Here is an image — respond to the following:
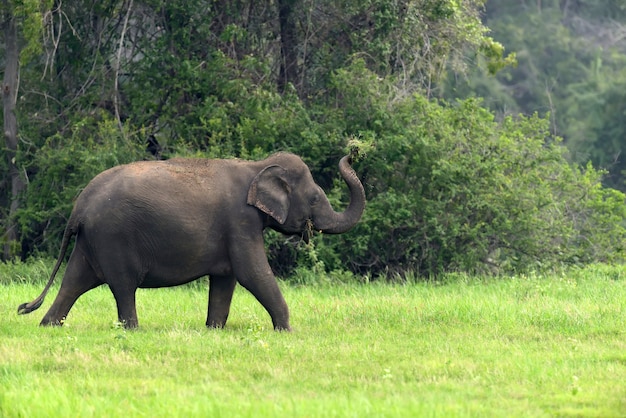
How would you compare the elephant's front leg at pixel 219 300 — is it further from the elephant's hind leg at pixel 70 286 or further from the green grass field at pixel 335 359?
the elephant's hind leg at pixel 70 286

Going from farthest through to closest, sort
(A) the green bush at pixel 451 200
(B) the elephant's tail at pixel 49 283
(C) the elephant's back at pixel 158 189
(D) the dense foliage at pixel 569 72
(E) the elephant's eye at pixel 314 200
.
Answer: (D) the dense foliage at pixel 569 72
(A) the green bush at pixel 451 200
(E) the elephant's eye at pixel 314 200
(B) the elephant's tail at pixel 49 283
(C) the elephant's back at pixel 158 189

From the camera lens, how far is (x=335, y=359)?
11125 millimetres

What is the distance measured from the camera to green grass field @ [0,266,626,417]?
30.0 ft

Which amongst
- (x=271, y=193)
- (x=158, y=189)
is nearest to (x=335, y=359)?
(x=271, y=193)

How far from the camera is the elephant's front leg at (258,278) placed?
43.2 ft

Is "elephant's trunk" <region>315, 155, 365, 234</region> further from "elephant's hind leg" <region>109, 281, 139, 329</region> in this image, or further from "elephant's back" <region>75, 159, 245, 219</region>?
"elephant's hind leg" <region>109, 281, 139, 329</region>

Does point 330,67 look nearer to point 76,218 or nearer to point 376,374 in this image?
point 76,218

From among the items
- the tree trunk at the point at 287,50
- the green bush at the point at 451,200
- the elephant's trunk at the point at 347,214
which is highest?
the tree trunk at the point at 287,50

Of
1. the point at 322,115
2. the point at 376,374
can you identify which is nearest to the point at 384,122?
the point at 322,115

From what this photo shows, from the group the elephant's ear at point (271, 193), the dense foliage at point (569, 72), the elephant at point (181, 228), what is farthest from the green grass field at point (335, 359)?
the dense foliage at point (569, 72)

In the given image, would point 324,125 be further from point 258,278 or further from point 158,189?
point 158,189

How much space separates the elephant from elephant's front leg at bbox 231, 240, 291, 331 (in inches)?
0.4

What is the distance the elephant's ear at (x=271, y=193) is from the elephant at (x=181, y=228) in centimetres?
1

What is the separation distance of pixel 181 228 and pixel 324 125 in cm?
860
